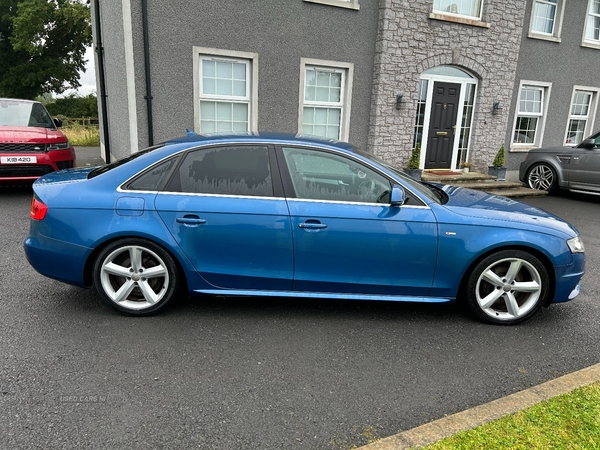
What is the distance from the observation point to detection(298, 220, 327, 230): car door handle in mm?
3496

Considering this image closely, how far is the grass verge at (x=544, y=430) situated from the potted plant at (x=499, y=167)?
898 cm

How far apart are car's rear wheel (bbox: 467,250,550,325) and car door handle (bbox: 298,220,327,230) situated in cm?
130

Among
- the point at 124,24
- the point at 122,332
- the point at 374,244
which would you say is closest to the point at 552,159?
the point at 374,244

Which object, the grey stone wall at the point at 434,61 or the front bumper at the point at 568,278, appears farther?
the grey stone wall at the point at 434,61

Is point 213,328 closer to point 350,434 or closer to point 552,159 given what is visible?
point 350,434

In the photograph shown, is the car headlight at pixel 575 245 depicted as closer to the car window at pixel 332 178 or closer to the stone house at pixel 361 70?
the car window at pixel 332 178

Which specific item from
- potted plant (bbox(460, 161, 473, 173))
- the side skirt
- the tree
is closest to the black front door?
potted plant (bbox(460, 161, 473, 173))

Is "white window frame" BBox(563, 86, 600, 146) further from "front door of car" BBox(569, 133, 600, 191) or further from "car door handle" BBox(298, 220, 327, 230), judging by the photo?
"car door handle" BBox(298, 220, 327, 230)

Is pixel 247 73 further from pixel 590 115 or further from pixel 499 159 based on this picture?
pixel 590 115

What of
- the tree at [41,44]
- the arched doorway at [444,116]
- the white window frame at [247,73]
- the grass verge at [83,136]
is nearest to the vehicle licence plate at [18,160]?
the white window frame at [247,73]

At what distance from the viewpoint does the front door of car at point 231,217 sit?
3504mm

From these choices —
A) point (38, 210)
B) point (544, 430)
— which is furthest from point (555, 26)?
point (38, 210)

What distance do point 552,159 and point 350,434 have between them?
9.91 metres

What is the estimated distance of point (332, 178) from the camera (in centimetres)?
367
